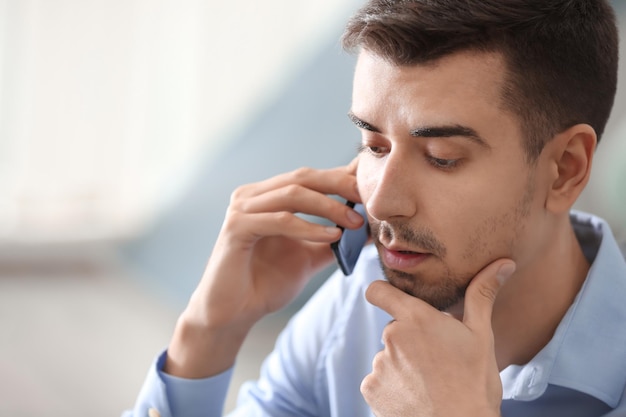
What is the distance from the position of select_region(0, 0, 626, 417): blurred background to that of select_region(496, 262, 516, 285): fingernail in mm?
1693

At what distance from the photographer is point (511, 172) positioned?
1.30 meters

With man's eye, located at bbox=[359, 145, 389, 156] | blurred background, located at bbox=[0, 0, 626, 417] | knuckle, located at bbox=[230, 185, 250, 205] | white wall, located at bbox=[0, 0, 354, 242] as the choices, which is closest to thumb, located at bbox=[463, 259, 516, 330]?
man's eye, located at bbox=[359, 145, 389, 156]

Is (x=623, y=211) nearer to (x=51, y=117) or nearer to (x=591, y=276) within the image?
(x=591, y=276)

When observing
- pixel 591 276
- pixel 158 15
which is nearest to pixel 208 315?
pixel 591 276

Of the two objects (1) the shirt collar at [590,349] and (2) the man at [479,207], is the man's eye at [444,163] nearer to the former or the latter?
(2) the man at [479,207]

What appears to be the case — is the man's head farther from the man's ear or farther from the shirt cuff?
the shirt cuff

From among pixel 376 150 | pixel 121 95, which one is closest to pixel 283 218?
pixel 376 150

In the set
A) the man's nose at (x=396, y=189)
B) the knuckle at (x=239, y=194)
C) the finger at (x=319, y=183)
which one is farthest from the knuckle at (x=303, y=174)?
the man's nose at (x=396, y=189)

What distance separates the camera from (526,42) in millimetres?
1279

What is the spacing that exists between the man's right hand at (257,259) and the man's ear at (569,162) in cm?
38

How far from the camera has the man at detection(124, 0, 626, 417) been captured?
4.14 ft

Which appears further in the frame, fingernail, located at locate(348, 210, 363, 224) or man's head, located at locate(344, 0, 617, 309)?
fingernail, located at locate(348, 210, 363, 224)

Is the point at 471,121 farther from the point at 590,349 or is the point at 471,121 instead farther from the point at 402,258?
the point at 590,349

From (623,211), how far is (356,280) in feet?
2.99
